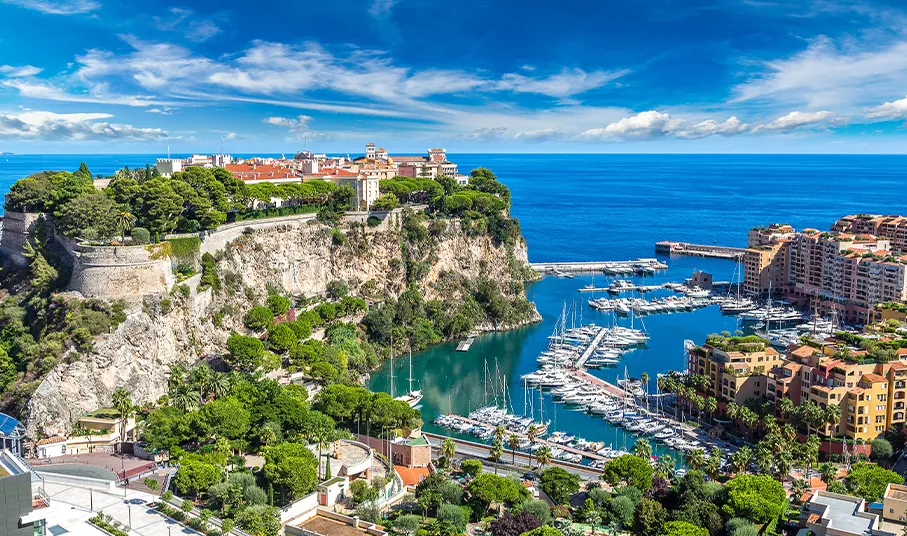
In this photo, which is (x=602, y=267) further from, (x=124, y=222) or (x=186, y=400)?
(x=186, y=400)

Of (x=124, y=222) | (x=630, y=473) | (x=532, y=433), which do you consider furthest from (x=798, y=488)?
(x=124, y=222)

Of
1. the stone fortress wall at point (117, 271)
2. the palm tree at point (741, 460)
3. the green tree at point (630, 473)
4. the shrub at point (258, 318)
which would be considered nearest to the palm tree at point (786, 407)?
the palm tree at point (741, 460)

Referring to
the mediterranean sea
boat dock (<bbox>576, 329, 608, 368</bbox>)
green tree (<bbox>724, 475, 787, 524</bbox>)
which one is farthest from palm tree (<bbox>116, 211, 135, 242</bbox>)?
green tree (<bbox>724, 475, 787, 524</bbox>)

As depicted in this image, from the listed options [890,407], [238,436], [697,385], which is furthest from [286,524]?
[890,407]

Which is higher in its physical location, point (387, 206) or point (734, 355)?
point (387, 206)

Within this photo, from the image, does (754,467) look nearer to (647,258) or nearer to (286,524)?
(286,524)

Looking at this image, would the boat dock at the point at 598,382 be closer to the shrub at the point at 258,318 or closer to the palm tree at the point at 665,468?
the palm tree at the point at 665,468
